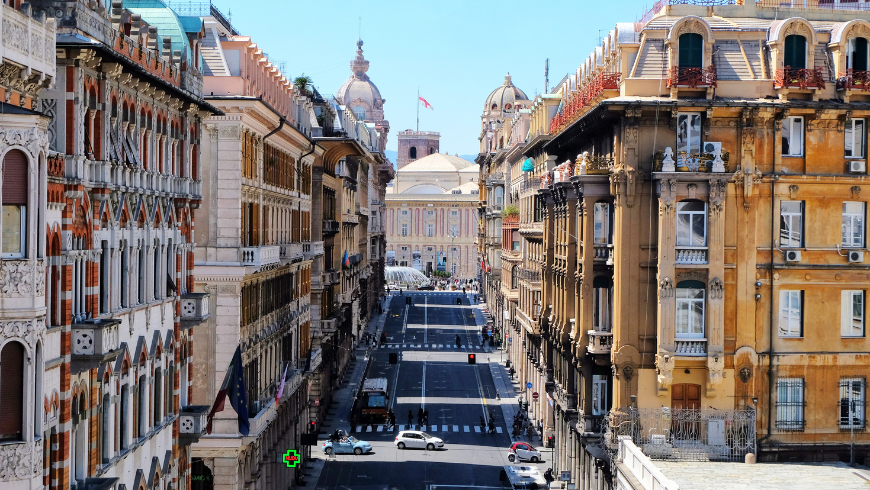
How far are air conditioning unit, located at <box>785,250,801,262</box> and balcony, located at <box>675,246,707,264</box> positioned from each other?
3.20 meters

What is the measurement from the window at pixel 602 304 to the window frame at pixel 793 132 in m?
9.03

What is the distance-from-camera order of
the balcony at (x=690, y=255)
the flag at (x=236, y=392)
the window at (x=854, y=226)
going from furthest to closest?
the window at (x=854, y=226) → the balcony at (x=690, y=255) → the flag at (x=236, y=392)

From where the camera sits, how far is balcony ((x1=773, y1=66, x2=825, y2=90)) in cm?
4191

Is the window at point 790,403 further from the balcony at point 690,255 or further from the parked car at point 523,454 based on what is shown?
the parked car at point 523,454

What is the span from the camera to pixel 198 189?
127ft

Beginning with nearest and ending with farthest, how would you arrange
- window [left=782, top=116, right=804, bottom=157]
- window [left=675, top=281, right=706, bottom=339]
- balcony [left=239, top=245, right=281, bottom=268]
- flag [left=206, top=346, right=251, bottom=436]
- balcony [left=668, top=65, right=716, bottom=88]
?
flag [left=206, top=346, right=251, bottom=436] < window [left=675, top=281, right=706, bottom=339] < balcony [left=668, top=65, right=716, bottom=88] < window [left=782, top=116, right=804, bottom=157] < balcony [left=239, top=245, right=281, bottom=268]

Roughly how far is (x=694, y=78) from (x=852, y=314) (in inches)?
427

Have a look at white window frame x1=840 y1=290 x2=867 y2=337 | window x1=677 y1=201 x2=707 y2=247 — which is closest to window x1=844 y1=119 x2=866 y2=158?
white window frame x1=840 y1=290 x2=867 y2=337

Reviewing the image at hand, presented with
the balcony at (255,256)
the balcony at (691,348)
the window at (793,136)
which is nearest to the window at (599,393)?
the balcony at (691,348)

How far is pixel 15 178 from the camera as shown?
2095 centimetres

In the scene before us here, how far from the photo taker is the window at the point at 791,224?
42.3m

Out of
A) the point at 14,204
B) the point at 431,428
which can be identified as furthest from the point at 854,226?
the point at 431,428

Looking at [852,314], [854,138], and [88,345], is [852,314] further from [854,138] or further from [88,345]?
[88,345]

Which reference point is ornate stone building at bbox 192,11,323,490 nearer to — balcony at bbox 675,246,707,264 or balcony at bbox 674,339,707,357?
balcony at bbox 675,246,707,264
